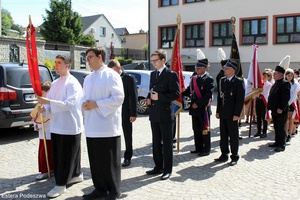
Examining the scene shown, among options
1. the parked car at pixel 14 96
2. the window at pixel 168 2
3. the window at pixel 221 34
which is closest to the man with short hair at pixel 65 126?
the parked car at pixel 14 96

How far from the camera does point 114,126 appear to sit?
4.36m

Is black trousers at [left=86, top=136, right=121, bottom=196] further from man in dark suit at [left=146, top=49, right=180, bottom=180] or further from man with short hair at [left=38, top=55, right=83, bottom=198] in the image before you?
man in dark suit at [left=146, top=49, right=180, bottom=180]

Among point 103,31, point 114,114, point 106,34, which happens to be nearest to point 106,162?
point 114,114

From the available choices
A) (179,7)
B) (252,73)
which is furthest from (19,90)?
(179,7)

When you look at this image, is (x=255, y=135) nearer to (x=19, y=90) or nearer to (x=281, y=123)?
(x=281, y=123)

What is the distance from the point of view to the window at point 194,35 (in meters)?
27.6

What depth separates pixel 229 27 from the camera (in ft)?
85.1

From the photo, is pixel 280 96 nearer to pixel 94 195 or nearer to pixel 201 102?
pixel 201 102

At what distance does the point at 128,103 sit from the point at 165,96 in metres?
1.02

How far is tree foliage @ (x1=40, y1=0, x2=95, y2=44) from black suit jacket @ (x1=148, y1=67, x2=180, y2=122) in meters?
39.9

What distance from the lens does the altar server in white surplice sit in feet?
13.9

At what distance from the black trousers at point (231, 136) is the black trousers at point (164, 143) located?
158cm

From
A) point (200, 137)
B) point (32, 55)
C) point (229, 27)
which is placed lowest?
point (200, 137)

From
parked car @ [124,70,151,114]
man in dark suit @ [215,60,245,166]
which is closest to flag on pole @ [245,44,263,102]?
man in dark suit @ [215,60,245,166]
